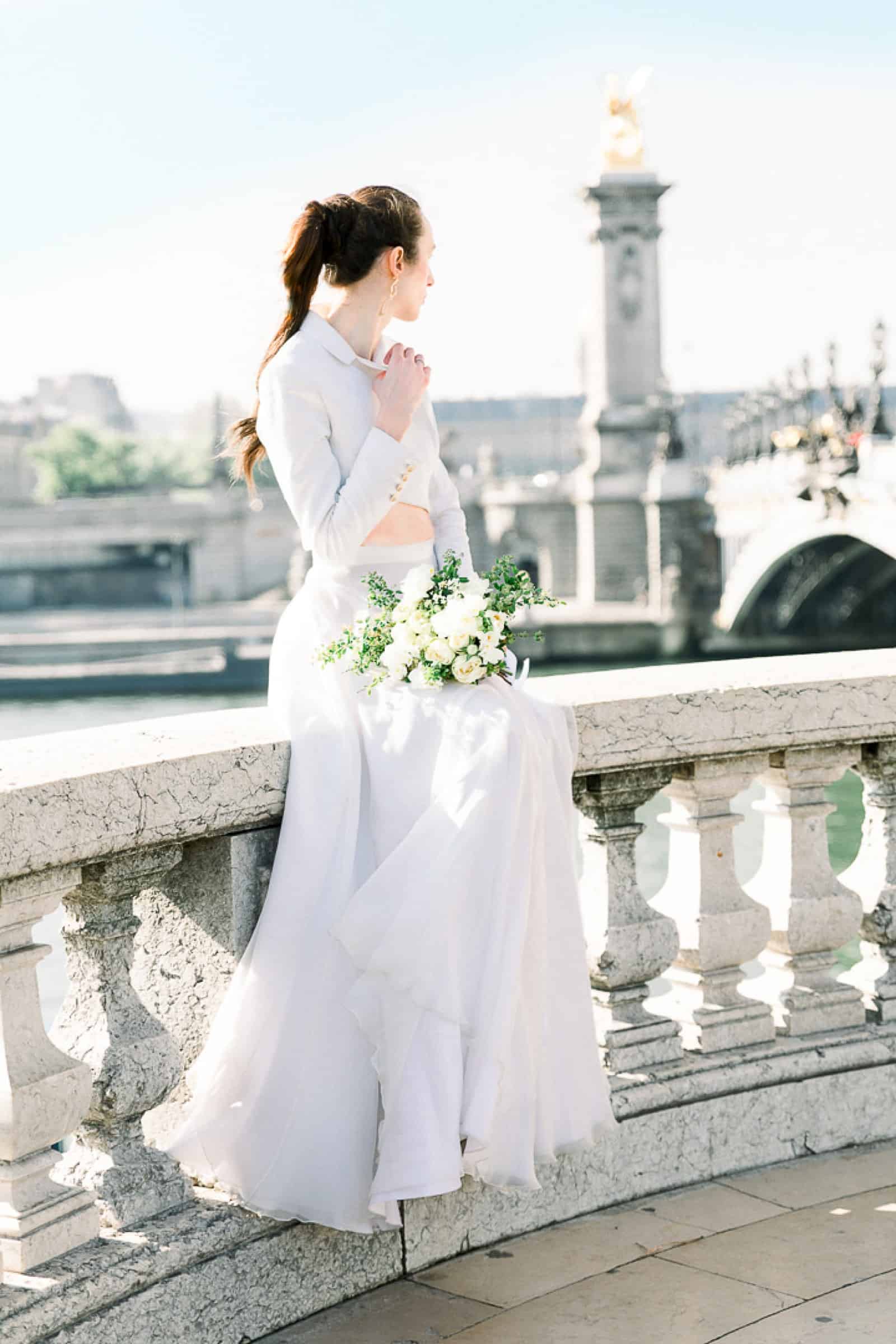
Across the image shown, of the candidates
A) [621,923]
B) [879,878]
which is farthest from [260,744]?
[879,878]

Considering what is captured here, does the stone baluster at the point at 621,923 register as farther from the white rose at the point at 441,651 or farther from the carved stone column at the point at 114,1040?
the carved stone column at the point at 114,1040

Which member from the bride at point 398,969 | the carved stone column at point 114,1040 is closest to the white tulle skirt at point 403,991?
the bride at point 398,969

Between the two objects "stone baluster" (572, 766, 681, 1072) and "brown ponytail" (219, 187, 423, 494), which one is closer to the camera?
"brown ponytail" (219, 187, 423, 494)

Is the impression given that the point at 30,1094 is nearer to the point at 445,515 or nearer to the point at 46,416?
the point at 445,515

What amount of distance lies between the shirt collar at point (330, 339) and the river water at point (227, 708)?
0.90 meters

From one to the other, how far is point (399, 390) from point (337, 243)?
9.8 inches

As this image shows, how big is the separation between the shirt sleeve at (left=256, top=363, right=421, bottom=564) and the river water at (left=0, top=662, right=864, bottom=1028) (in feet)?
2.49

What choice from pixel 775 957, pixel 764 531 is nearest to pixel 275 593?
pixel 764 531

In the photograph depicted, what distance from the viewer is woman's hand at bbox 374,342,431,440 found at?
2.74m

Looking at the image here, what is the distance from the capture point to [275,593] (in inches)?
2076

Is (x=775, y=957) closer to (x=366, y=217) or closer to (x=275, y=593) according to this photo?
(x=366, y=217)

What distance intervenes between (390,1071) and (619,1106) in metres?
0.61

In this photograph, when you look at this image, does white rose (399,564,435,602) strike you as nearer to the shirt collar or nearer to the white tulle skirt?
the white tulle skirt

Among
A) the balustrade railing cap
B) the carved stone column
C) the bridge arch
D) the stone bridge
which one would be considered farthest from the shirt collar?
the bridge arch
